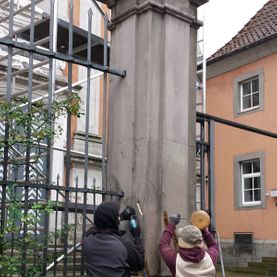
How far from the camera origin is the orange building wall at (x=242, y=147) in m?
18.1

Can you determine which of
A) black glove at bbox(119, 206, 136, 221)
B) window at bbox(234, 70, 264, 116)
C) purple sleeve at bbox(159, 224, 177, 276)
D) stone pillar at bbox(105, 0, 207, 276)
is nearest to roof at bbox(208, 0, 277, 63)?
window at bbox(234, 70, 264, 116)

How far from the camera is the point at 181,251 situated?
4.34 meters

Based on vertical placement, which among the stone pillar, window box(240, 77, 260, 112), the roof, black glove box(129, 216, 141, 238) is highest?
the roof

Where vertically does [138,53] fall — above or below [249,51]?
below

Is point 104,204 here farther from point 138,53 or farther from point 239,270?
point 239,270

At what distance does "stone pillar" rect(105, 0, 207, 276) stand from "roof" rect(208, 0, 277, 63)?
1363cm

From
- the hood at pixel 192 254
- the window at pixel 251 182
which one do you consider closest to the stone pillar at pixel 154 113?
the hood at pixel 192 254

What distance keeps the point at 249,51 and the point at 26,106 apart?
1552 centimetres

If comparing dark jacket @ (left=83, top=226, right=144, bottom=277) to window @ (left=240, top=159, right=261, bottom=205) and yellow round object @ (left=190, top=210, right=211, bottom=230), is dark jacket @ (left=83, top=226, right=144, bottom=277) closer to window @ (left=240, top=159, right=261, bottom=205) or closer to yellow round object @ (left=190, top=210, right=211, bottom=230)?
yellow round object @ (left=190, top=210, right=211, bottom=230)

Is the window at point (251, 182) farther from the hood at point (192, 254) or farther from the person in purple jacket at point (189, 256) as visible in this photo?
the hood at point (192, 254)

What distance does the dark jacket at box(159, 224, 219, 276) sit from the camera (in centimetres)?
430

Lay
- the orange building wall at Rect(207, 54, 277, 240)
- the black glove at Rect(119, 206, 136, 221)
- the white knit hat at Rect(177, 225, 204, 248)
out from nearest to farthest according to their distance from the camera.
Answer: the white knit hat at Rect(177, 225, 204, 248) < the black glove at Rect(119, 206, 136, 221) < the orange building wall at Rect(207, 54, 277, 240)

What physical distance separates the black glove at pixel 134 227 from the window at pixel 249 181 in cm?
1417

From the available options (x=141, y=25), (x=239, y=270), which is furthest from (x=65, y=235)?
(x=239, y=270)
